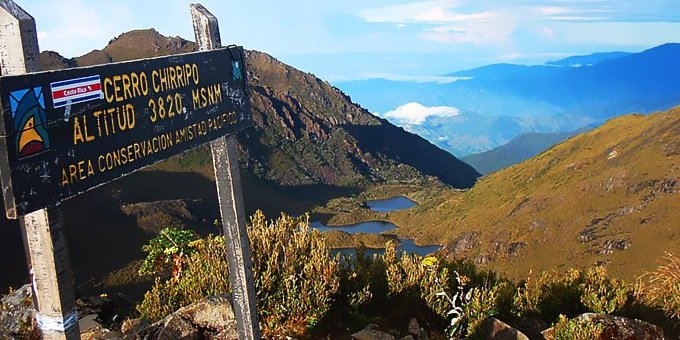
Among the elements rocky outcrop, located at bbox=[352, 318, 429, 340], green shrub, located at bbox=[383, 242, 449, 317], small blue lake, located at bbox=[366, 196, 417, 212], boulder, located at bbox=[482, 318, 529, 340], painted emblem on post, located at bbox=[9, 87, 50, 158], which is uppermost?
painted emblem on post, located at bbox=[9, 87, 50, 158]

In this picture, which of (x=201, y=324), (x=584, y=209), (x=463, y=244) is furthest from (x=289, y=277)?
(x=463, y=244)

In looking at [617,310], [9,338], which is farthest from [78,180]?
[617,310]

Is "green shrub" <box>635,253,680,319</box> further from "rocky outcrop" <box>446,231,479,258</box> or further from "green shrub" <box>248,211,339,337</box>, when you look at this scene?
"rocky outcrop" <box>446,231,479,258</box>

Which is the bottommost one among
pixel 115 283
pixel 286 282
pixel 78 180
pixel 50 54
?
pixel 115 283

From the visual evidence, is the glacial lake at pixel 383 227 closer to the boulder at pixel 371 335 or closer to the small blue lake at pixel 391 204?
the small blue lake at pixel 391 204

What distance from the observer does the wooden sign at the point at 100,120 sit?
3.18 m

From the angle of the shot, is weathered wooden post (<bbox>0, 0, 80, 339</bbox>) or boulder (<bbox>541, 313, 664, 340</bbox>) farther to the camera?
boulder (<bbox>541, 313, 664, 340</bbox>)

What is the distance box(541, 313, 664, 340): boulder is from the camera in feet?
24.9

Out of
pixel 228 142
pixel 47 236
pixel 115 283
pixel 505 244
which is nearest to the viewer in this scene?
pixel 47 236

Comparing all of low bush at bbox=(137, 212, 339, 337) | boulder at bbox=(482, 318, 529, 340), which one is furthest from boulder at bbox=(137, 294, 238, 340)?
boulder at bbox=(482, 318, 529, 340)

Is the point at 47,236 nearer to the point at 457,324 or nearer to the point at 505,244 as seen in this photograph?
Answer: the point at 457,324

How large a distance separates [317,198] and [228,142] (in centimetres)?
17480

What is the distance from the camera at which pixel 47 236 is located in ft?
11.4

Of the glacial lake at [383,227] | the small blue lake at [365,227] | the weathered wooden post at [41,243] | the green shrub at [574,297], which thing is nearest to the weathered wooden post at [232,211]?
the weathered wooden post at [41,243]
